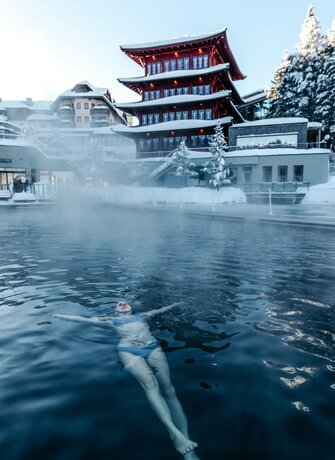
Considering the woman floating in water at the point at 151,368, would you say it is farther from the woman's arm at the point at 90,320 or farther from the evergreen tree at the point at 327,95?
the evergreen tree at the point at 327,95

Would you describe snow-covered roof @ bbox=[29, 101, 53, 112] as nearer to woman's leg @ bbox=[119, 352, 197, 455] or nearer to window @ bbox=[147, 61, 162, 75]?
window @ bbox=[147, 61, 162, 75]

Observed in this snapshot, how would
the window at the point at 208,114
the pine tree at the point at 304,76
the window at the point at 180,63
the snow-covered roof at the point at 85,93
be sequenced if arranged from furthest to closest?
A: the snow-covered roof at the point at 85,93 < the window at the point at 180,63 < the window at the point at 208,114 < the pine tree at the point at 304,76

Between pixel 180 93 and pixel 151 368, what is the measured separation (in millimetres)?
42763

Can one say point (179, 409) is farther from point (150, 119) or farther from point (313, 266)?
point (150, 119)

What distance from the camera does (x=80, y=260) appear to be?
34.9 feet

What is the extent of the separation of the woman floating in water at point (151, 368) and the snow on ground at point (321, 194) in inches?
1062

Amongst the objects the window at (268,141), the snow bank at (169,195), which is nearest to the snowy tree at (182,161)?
the snow bank at (169,195)

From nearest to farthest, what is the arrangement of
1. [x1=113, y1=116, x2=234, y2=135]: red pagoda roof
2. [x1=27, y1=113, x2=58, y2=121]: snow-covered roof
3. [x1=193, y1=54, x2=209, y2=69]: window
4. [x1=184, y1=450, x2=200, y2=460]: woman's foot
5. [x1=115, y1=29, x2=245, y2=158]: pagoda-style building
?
1. [x1=184, y1=450, x2=200, y2=460]: woman's foot
2. [x1=113, y1=116, x2=234, y2=135]: red pagoda roof
3. [x1=115, y1=29, x2=245, y2=158]: pagoda-style building
4. [x1=193, y1=54, x2=209, y2=69]: window
5. [x1=27, y1=113, x2=58, y2=121]: snow-covered roof

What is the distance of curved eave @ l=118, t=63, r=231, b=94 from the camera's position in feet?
123

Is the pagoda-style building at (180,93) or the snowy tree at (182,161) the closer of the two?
the snowy tree at (182,161)

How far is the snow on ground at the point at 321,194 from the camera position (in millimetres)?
28688

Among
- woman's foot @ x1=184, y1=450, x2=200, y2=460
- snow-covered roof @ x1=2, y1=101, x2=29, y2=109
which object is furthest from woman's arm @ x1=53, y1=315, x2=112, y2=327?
snow-covered roof @ x1=2, y1=101, x2=29, y2=109

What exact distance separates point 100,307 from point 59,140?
Answer: 55.1 metres

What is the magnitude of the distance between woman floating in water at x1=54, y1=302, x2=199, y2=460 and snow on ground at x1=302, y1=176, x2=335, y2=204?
88.5ft
